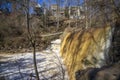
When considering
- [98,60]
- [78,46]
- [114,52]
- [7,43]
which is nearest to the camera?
[114,52]

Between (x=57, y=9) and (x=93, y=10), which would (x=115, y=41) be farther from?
(x=57, y=9)

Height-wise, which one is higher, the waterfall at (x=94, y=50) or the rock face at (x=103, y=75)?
the rock face at (x=103, y=75)

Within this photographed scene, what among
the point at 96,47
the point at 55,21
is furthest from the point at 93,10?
the point at 55,21

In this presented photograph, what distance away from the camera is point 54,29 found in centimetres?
2870

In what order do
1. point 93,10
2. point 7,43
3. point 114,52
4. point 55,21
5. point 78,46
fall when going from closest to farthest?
point 114,52
point 93,10
point 78,46
point 7,43
point 55,21

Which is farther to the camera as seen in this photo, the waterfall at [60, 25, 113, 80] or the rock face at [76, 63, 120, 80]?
the waterfall at [60, 25, 113, 80]

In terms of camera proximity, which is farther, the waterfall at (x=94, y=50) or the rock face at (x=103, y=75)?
the waterfall at (x=94, y=50)

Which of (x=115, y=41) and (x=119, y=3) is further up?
(x=119, y=3)

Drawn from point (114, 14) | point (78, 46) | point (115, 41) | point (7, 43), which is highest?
point (114, 14)

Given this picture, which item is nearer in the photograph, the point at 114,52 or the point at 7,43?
the point at 114,52

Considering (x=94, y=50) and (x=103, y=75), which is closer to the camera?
(x=103, y=75)

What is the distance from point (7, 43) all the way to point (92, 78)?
18.1m

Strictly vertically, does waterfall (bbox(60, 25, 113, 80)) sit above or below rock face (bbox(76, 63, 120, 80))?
below

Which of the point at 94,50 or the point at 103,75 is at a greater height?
the point at 103,75
